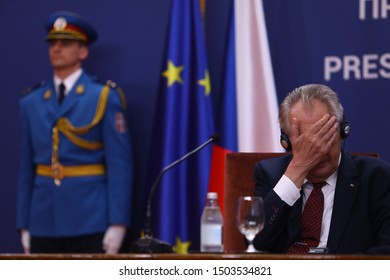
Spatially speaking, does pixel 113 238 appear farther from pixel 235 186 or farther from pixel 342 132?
pixel 342 132

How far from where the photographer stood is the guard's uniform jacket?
4559mm

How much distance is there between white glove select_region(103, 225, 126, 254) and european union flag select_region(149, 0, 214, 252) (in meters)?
0.19

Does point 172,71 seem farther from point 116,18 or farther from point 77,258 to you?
point 77,258

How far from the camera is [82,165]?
4582mm

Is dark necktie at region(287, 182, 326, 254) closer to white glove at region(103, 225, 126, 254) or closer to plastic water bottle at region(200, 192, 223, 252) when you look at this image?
plastic water bottle at region(200, 192, 223, 252)

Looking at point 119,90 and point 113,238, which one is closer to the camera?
point 113,238

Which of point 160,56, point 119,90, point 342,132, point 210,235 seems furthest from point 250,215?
point 160,56

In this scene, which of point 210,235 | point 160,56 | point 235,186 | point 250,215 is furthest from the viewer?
point 160,56

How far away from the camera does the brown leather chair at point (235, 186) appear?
297cm

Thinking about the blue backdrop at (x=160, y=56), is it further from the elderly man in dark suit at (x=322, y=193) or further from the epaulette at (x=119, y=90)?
the elderly man in dark suit at (x=322, y=193)

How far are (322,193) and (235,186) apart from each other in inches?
15.0

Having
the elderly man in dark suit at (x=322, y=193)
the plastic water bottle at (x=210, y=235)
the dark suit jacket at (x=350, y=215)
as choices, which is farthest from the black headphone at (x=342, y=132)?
the plastic water bottle at (x=210, y=235)

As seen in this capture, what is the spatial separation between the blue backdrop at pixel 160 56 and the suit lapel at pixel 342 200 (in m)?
1.71
